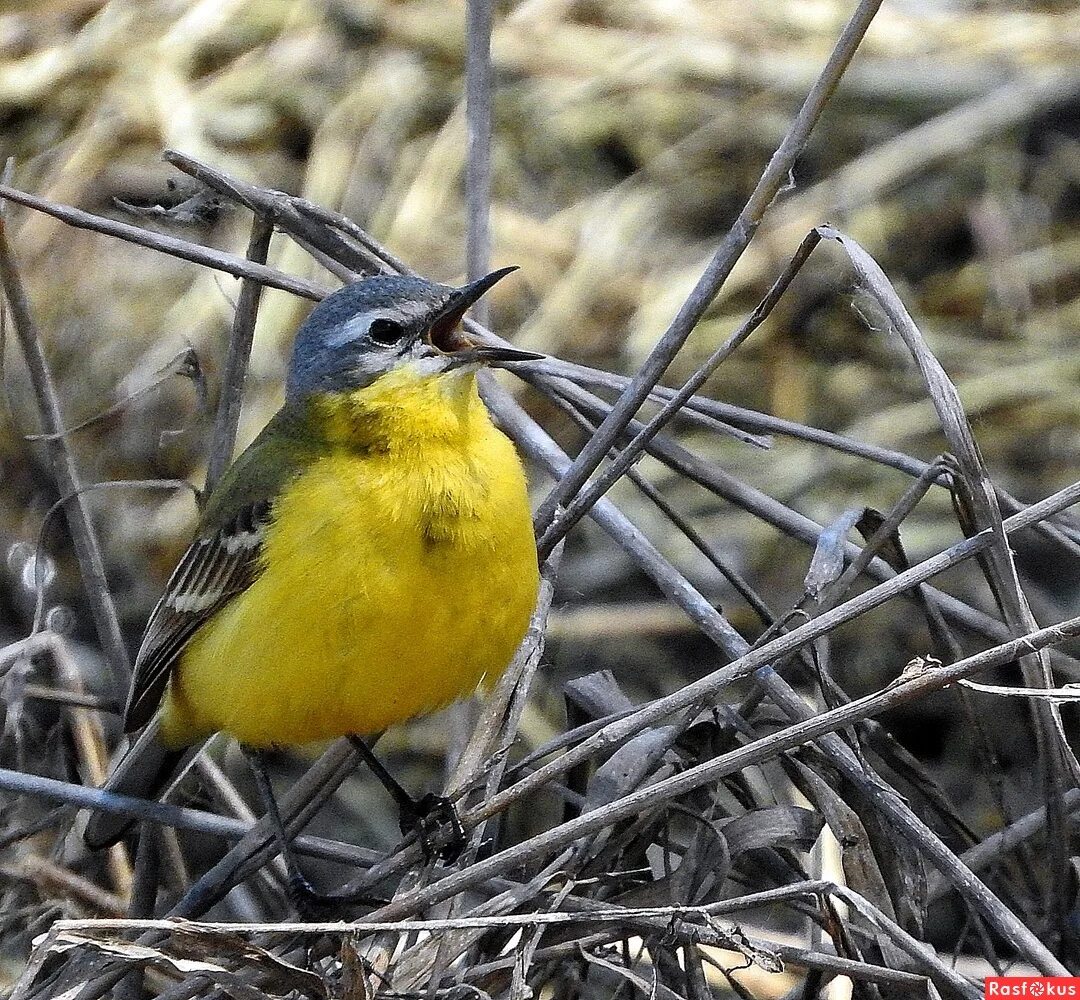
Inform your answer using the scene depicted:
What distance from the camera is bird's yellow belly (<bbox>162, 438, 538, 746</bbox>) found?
3.17 meters

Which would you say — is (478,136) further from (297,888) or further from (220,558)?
(297,888)

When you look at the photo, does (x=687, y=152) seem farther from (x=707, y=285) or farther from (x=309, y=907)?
(x=309, y=907)

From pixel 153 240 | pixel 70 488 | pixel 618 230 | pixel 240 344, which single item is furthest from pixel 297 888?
pixel 618 230

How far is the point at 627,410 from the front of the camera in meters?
3.21

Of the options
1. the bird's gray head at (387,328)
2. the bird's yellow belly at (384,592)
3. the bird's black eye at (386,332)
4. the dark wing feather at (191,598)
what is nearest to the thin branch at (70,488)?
the dark wing feather at (191,598)

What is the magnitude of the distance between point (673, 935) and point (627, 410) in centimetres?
110

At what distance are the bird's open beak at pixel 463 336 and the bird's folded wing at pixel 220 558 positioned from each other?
408 mm

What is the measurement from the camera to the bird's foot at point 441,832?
3.06m

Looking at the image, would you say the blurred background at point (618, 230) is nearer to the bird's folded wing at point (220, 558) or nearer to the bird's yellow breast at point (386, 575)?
the bird's folded wing at point (220, 558)

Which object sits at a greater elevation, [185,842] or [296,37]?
[296,37]

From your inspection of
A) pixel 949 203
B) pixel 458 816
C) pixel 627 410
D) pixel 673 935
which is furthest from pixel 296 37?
pixel 673 935

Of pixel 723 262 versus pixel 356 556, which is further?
pixel 356 556

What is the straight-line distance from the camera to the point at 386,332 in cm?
351

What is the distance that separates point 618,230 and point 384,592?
3.15 m
